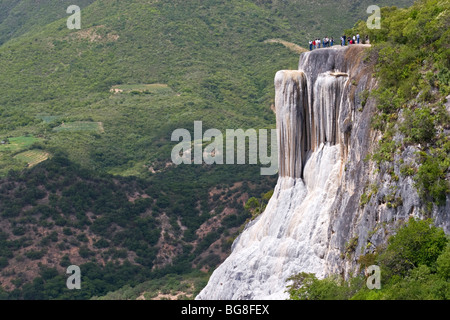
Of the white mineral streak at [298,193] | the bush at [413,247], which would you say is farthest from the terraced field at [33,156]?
the bush at [413,247]

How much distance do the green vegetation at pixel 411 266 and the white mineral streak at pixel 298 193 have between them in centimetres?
450

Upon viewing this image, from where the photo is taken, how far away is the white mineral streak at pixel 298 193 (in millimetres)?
26766

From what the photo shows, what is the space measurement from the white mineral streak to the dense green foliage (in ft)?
7.55

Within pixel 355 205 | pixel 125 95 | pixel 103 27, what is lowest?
pixel 355 205

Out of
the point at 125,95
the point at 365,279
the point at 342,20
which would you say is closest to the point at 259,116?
the point at 125,95

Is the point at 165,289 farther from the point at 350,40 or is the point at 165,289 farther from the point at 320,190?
the point at 320,190

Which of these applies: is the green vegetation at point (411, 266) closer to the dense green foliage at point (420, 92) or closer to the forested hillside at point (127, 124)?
the dense green foliage at point (420, 92)

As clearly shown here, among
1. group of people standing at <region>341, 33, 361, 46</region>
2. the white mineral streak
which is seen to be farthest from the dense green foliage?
group of people standing at <region>341, 33, 361, 46</region>

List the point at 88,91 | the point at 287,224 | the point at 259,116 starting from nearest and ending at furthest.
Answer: the point at 287,224, the point at 259,116, the point at 88,91

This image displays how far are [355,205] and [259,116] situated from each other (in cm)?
7454

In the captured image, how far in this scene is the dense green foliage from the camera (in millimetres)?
20844

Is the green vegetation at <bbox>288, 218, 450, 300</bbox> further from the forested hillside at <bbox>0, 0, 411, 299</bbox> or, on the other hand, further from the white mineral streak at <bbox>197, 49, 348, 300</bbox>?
the forested hillside at <bbox>0, 0, 411, 299</bbox>

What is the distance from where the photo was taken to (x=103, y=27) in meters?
116

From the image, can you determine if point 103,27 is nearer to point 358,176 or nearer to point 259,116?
point 259,116
